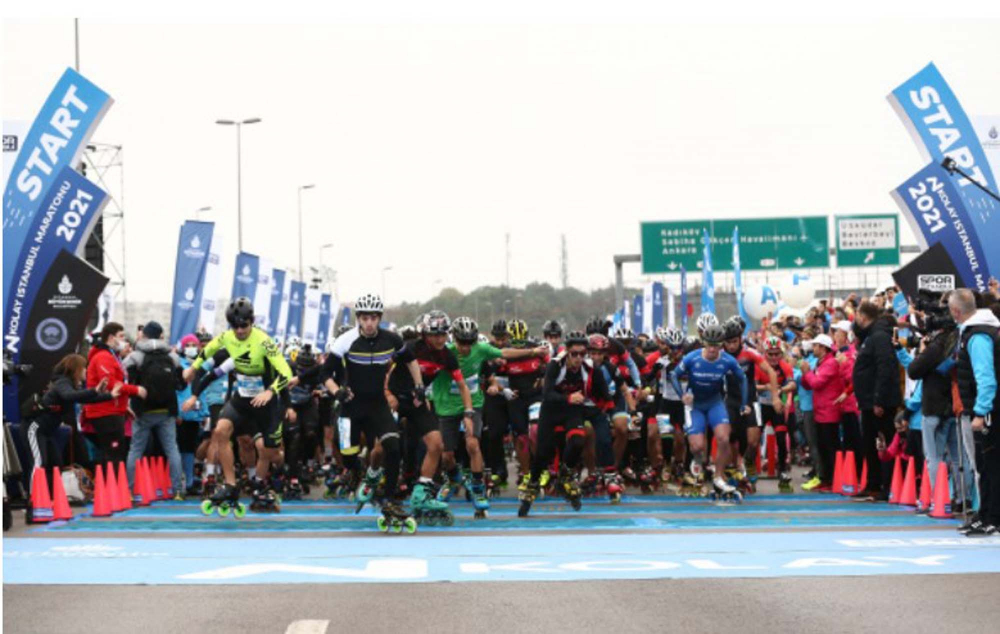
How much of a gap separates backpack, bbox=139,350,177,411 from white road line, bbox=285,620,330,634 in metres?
10.1

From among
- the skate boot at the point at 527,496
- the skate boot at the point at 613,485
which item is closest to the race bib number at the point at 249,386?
the skate boot at the point at 527,496

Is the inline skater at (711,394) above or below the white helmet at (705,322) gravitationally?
below

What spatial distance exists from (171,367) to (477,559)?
7532mm

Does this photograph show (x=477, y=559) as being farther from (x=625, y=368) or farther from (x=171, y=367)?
(x=171, y=367)

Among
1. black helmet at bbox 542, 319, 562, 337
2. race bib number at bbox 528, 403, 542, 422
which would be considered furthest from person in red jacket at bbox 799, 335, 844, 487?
race bib number at bbox 528, 403, 542, 422

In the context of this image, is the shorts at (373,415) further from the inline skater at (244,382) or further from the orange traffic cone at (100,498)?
the orange traffic cone at (100,498)

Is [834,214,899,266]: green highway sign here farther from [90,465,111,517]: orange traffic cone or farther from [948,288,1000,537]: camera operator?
[948,288,1000,537]: camera operator

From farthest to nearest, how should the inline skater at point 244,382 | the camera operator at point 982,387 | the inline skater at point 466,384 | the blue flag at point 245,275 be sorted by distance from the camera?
the blue flag at point 245,275
the inline skater at point 466,384
the inline skater at point 244,382
the camera operator at point 982,387

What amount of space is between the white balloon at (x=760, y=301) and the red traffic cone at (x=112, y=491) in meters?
27.7

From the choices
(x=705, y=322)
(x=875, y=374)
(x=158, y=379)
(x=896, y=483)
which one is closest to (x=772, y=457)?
(x=705, y=322)

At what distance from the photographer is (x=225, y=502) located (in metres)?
15.3

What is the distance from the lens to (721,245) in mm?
62375

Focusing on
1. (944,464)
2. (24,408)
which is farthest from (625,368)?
(24,408)

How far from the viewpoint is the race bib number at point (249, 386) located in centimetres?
1566
